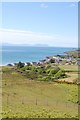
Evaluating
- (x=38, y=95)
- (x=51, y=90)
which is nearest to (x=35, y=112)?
(x=38, y=95)

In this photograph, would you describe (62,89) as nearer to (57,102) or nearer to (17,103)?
(57,102)

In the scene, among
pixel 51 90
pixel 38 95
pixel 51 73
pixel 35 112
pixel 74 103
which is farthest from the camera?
pixel 51 73

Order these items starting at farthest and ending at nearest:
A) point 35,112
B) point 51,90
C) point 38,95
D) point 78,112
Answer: point 51,90 < point 38,95 < point 78,112 < point 35,112

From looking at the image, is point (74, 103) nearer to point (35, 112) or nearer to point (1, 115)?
point (35, 112)

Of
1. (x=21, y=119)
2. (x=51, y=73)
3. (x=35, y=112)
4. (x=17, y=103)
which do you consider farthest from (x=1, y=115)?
(x=51, y=73)

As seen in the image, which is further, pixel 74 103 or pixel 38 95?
pixel 38 95

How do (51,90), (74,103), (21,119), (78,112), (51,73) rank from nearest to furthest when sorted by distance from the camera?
1. (21,119)
2. (78,112)
3. (74,103)
4. (51,90)
5. (51,73)
